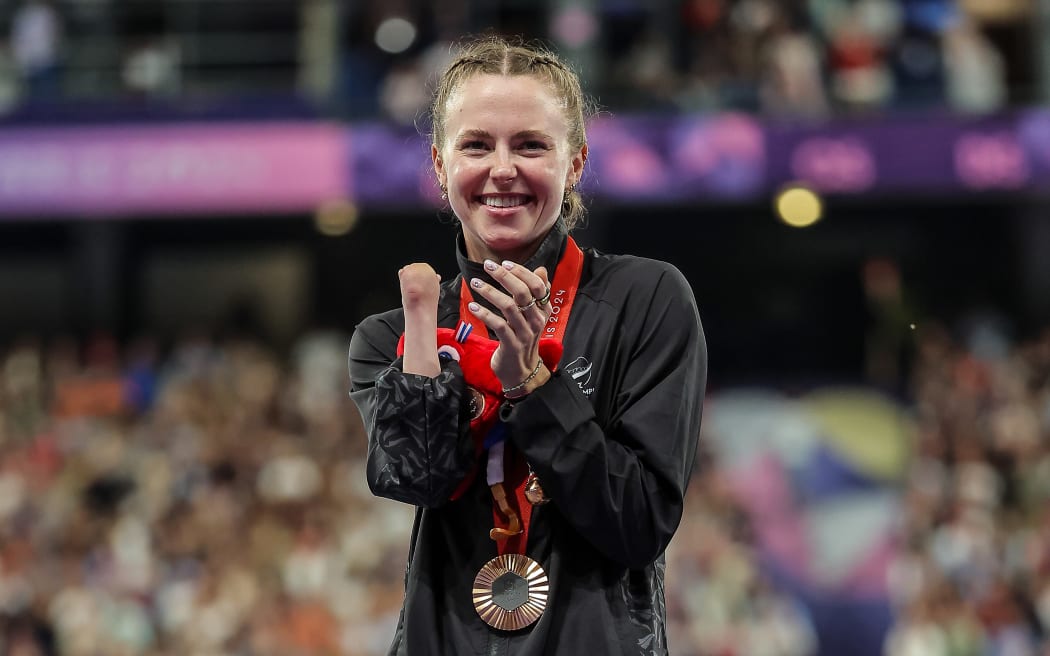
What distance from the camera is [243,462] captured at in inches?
404

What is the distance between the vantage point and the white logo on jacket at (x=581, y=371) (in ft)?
6.95

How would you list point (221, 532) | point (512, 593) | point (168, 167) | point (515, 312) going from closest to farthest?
point (515, 312), point (512, 593), point (221, 532), point (168, 167)

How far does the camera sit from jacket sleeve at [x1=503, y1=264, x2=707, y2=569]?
1945 millimetres

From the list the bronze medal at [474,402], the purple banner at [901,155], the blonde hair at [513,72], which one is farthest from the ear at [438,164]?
the purple banner at [901,155]

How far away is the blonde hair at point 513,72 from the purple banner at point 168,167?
9.08m

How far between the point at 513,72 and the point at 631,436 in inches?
23.4

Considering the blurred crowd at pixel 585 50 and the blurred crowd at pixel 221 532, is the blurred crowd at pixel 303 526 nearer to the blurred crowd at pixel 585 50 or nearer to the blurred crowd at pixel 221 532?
the blurred crowd at pixel 221 532

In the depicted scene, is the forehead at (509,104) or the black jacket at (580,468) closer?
the black jacket at (580,468)

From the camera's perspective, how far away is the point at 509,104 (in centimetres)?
211

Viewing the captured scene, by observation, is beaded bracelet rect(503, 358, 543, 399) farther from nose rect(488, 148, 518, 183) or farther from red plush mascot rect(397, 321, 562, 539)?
nose rect(488, 148, 518, 183)

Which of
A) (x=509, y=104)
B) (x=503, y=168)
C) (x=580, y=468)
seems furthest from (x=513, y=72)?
(x=580, y=468)

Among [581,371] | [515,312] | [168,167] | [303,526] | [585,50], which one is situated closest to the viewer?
[515,312]

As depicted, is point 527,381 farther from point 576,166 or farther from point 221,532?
point 221,532

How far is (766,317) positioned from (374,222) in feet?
12.6
